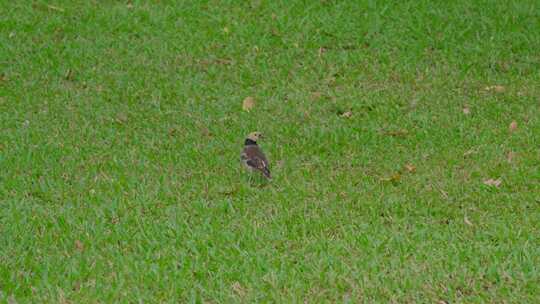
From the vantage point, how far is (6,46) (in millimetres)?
11844

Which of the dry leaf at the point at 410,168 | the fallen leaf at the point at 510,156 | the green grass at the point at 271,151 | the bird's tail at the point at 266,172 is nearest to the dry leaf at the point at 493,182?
the green grass at the point at 271,151

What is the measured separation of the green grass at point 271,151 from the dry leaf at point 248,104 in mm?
113

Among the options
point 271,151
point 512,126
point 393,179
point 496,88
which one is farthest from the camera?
point 496,88

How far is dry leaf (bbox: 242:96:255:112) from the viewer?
32.7 feet

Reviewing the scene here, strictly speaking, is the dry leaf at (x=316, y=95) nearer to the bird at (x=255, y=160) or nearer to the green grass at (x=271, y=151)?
the green grass at (x=271, y=151)

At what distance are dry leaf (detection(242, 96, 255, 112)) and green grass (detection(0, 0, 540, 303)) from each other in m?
0.11

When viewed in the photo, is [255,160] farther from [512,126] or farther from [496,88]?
[496,88]

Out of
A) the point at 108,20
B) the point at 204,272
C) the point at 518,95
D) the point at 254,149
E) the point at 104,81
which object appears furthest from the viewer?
the point at 108,20

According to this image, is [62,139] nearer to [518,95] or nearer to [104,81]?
[104,81]

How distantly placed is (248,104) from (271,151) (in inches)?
60.6

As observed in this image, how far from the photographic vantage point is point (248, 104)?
1005cm

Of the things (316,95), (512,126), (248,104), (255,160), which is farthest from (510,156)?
(248,104)

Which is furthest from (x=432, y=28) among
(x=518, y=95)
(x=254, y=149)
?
(x=254, y=149)

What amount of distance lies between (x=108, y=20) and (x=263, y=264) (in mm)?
7397
